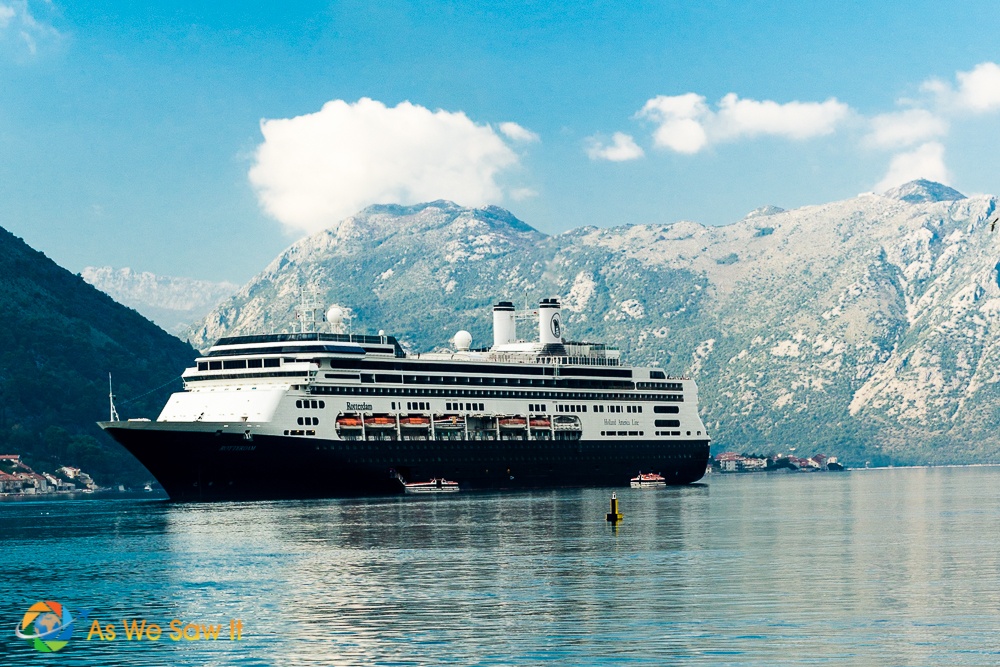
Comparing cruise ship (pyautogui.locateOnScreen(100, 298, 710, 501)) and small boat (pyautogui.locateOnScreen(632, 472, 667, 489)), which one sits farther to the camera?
small boat (pyautogui.locateOnScreen(632, 472, 667, 489))

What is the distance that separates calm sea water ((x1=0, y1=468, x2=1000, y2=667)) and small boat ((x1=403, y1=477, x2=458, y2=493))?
33825 millimetres

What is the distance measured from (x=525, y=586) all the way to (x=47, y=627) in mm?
18431

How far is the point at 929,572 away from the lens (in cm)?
6225

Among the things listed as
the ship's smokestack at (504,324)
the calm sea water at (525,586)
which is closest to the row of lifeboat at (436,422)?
the ship's smokestack at (504,324)

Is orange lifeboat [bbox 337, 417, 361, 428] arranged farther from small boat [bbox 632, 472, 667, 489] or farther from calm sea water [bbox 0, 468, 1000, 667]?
small boat [bbox 632, 472, 667, 489]

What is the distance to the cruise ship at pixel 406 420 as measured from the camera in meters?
128

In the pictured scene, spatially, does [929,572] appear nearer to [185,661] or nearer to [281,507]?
[185,661]

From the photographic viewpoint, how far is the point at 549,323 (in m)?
172

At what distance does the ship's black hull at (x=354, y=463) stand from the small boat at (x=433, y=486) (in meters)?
0.60

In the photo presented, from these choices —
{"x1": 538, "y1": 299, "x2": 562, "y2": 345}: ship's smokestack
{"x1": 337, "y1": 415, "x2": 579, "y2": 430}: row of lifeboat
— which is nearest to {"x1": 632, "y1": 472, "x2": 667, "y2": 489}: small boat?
{"x1": 337, "y1": 415, "x2": 579, "y2": 430}: row of lifeboat

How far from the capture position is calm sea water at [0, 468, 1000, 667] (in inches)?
1783

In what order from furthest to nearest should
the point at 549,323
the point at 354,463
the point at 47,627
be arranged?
the point at 549,323, the point at 354,463, the point at 47,627

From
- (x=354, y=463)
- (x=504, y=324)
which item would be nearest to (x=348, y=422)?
(x=354, y=463)

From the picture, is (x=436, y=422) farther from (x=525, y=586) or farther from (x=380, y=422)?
(x=525, y=586)
